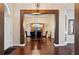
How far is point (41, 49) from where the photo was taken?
2.65 meters

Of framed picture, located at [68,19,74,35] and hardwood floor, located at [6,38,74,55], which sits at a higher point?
framed picture, located at [68,19,74,35]

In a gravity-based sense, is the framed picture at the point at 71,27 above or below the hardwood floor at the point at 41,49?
above

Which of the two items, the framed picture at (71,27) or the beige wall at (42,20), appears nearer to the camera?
the framed picture at (71,27)

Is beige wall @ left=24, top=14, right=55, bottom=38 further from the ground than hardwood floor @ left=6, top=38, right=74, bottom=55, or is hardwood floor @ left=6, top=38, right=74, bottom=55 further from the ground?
beige wall @ left=24, top=14, right=55, bottom=38

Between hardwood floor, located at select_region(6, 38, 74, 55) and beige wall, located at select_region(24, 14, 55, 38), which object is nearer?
hardwood floor, located at select_region(6, 38, 74, 55)

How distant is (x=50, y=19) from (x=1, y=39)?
87cm

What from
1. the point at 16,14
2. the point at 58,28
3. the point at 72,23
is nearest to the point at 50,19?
the point at 58,28

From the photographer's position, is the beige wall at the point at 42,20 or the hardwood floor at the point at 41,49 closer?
the hardwood floor at the point at 41,49

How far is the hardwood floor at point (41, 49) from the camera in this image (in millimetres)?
2527

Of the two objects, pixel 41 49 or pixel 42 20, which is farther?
pixel 42 20

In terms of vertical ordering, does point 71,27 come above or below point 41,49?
above

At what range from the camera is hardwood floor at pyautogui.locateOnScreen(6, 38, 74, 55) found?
2.53 meters

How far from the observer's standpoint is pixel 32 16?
2781mm
